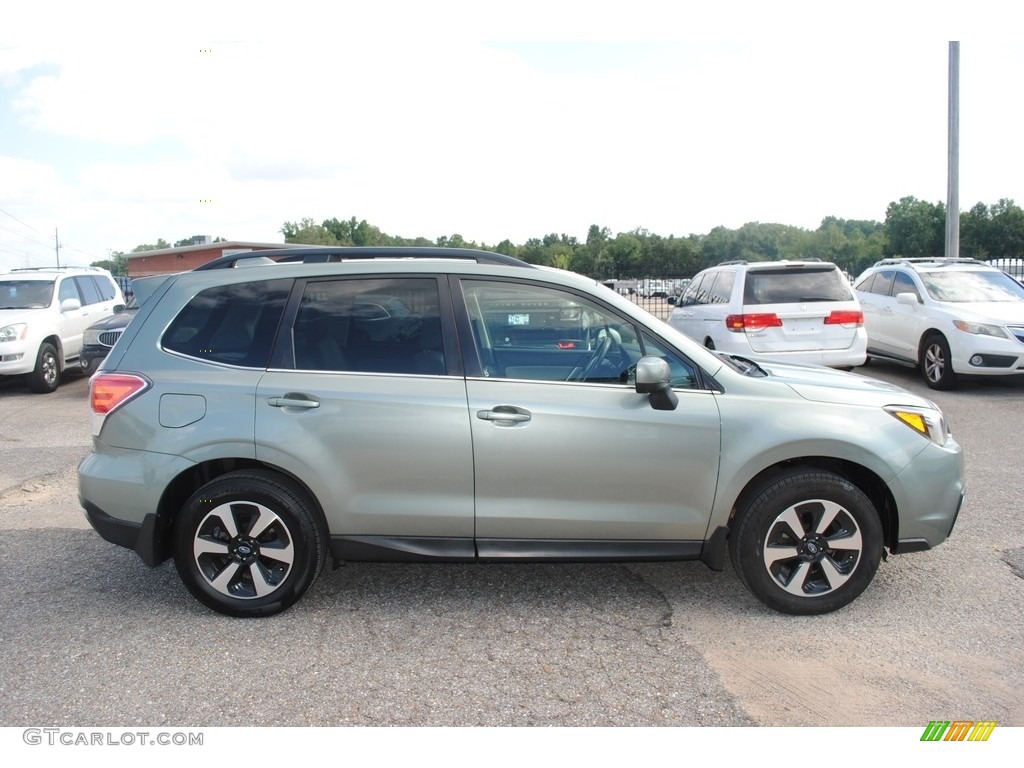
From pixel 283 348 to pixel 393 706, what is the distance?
1786 millimetres

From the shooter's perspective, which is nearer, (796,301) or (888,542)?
(888,542)

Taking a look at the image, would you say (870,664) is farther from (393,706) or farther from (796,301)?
(796,301)

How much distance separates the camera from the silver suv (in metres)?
3.86

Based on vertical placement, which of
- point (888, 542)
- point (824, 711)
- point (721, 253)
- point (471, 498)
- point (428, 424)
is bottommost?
point (824, 711)

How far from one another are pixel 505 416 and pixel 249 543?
1.38m

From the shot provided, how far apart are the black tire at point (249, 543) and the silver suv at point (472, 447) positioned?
0.03ft

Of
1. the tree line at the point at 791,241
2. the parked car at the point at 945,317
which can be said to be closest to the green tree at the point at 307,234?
the tree line at the point at 791,241

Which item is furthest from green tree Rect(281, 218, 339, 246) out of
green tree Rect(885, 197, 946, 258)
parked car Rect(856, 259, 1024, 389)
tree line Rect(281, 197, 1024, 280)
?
parked car Rect(856, 259, 1024, 389)

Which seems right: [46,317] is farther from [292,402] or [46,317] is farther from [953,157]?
[953,157]

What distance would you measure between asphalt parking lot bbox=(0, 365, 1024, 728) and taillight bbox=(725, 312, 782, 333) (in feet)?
15.1

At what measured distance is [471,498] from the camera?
388 cm

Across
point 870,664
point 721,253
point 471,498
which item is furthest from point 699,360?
point 721,253

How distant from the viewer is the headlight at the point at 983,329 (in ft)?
33.0
